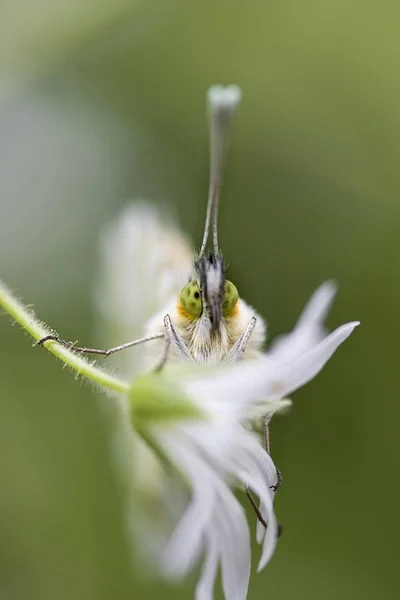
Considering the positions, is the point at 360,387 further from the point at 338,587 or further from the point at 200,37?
the point at 200,37

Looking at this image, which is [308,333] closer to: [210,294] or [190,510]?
[210,294]

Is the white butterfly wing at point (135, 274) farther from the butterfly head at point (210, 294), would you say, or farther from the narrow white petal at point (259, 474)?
the narrow white petal at point (259, 474)

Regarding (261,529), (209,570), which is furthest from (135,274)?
(209,570)

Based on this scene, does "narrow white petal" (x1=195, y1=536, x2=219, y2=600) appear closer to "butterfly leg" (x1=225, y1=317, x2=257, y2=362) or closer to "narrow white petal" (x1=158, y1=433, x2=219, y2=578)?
"narrow white petal" (x1=158, y1=433, x2=219, y2=578)

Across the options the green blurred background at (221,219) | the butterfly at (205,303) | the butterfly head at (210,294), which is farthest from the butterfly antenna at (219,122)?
the green blurred background at (221,219)

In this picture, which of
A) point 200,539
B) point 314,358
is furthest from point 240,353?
point 200,539

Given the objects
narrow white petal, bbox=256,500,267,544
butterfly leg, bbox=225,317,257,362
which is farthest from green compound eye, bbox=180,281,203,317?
narrow white petal, bbox=256,500,267,544
